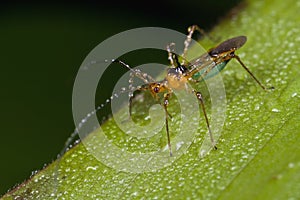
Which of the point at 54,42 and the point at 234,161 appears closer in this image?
the point at 234,161

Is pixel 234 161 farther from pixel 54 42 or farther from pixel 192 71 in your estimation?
pixel 54 42

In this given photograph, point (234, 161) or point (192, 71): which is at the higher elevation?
point (192, 71)

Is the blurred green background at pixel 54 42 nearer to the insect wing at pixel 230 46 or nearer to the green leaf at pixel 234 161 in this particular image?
the insect wing at pixel 230 46

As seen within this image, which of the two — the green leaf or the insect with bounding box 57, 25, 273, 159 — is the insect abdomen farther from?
the green leaf

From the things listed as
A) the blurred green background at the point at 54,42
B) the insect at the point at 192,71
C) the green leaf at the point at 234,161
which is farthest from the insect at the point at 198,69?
the blurred green background at the point at 54,42

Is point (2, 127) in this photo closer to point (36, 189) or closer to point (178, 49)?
point (36, 189)

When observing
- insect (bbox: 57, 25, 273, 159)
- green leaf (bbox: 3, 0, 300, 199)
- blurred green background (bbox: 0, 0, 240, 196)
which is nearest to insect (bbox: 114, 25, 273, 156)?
insect (bbox: 57, 25, 273, 159)

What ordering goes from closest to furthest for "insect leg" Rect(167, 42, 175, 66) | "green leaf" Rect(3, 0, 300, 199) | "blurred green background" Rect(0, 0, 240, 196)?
"green leaf" Rect(3, 0, 300, 199) → "insect leg" Rect(167, 42, 175, 66) → "blurred green background" Rect(0, 0, 240, 196)

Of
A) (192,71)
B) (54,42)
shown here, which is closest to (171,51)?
(192,71)
